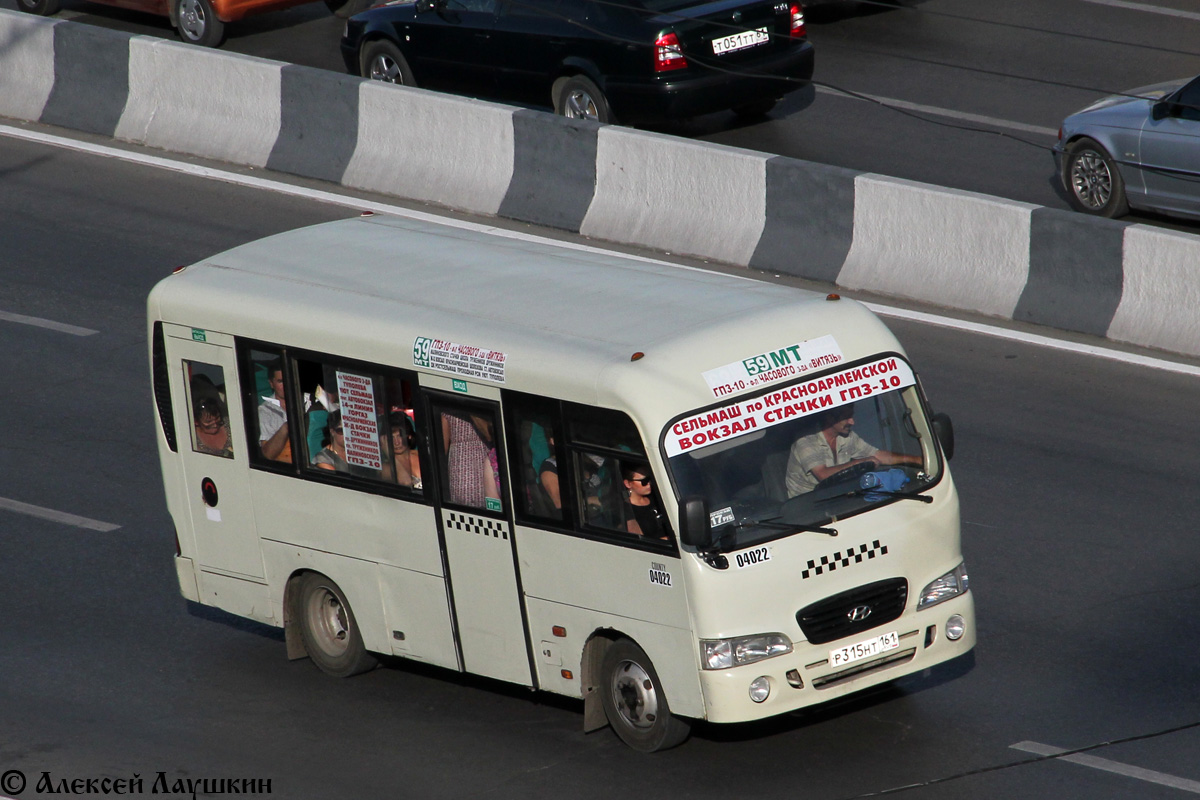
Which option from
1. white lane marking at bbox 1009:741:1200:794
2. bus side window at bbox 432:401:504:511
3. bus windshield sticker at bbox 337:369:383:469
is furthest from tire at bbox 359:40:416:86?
white lane marking at bbox 1009:741:1200:794

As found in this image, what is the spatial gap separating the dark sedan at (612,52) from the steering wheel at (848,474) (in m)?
9.86

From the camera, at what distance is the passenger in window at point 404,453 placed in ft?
32.0

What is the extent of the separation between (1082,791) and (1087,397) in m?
5.52

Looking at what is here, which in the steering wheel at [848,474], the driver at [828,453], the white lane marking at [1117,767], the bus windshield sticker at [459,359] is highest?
the bus windshield sticker at [459,359]

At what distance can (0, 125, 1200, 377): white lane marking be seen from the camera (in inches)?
569

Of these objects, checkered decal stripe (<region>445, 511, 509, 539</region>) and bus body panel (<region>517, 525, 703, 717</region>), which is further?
checkered decal stripe (<region>445, 511, 509, 539</region>)

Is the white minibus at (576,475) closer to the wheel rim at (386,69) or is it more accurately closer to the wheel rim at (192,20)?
the wheel rim at (386,69)

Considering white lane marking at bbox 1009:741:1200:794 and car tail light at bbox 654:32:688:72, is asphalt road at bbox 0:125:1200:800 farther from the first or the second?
car tail light at bbox 654:32:688:72

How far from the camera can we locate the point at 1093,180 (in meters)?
17.0

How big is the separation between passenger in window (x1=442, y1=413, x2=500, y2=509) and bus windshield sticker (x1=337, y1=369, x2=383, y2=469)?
0.50 m

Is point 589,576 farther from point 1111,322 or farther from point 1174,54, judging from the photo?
point 1174,54

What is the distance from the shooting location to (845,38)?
23281 millimetres

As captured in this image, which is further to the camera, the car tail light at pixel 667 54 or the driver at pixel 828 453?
the car tail light at pixel 667 54

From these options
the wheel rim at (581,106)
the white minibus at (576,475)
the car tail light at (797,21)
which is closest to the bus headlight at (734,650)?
the white minibus at (576,475)
